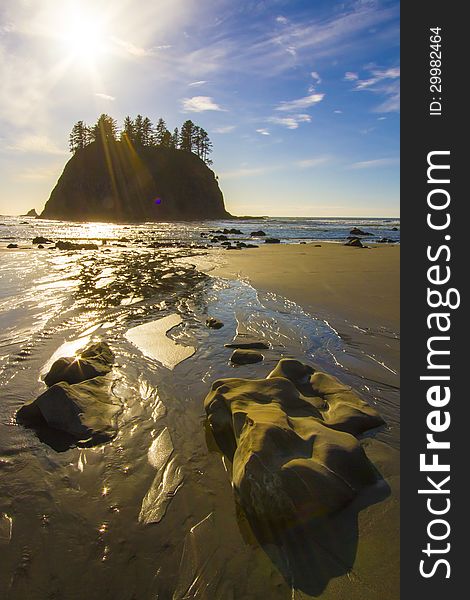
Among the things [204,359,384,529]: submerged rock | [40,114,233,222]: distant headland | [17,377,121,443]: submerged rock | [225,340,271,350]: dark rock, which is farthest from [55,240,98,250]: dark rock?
[40,114,233,222]: distant headland

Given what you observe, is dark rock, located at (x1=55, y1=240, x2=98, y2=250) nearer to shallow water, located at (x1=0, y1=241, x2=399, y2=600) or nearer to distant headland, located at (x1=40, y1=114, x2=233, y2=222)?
shallow water, located at (x1=0, y1=241, x2=399, y2=600)

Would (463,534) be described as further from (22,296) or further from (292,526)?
(22,296)

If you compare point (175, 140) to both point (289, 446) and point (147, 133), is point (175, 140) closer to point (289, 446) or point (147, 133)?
point (147, 133)

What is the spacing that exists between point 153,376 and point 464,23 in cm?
472

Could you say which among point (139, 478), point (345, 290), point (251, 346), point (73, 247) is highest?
point (73, 247)

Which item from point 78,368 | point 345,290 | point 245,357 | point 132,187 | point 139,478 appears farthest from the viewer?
point 132,187

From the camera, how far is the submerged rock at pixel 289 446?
8.26 feet

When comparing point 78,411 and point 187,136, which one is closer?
point 78,411

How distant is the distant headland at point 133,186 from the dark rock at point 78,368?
242 feet

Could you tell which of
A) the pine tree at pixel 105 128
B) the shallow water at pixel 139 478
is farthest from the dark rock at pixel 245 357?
the pine tree at pixel 105 128

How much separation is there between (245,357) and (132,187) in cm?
7954

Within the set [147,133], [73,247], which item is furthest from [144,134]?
[73,247]

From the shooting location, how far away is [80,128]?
3738 inches

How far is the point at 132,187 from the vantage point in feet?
256
